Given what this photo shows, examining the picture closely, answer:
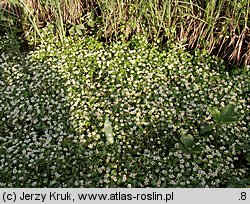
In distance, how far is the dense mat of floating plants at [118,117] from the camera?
2918 mm

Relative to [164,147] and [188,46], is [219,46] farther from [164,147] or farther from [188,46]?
[164,147]

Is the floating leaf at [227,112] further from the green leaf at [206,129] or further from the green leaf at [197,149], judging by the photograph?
the green leaf at [197,149]

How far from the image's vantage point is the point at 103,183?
285 cm

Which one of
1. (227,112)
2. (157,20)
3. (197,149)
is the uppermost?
(157,20)

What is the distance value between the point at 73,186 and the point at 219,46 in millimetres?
2081

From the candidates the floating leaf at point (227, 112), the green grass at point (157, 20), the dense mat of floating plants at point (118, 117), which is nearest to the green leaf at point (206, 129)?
the dense mat of floating plants at point (118, 117)

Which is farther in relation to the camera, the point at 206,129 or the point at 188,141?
the point at 206,129

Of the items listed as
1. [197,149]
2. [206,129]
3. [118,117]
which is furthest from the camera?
[118,117]

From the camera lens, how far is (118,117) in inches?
130

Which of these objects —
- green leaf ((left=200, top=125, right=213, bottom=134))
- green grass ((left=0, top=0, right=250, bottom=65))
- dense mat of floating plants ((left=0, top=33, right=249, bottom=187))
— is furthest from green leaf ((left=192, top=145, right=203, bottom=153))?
green grass ((left=0, top=0, right=250, bottom=65))

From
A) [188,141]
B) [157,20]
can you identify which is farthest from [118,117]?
[157,20]

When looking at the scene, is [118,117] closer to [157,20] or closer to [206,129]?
[206,129]

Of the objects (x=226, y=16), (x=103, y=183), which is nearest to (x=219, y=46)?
(x=226, y=16)

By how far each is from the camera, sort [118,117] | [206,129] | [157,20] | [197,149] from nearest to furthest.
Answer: [197,149] < [206,129] < [118,117] < [157,20]
